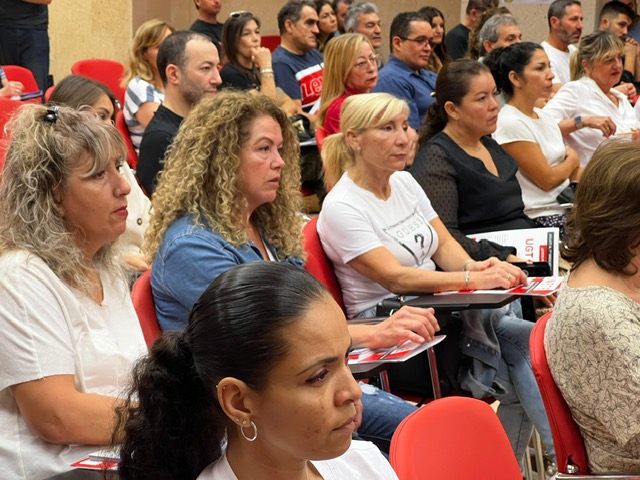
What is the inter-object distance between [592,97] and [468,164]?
1986mm

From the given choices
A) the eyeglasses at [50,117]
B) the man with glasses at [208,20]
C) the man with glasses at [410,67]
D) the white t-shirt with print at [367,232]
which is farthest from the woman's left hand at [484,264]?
the man with glasses at [208,20]

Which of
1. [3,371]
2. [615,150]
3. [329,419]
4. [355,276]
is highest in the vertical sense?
[615,150]

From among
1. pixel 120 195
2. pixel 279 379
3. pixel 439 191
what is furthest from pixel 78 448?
pixel 439 191

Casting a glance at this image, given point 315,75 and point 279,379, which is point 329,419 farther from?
point 315,75

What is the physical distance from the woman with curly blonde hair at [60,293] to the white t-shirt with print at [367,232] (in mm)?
1071

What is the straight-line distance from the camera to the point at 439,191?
12.4 ft

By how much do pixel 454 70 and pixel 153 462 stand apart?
307cm

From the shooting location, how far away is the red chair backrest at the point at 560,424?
2199mm

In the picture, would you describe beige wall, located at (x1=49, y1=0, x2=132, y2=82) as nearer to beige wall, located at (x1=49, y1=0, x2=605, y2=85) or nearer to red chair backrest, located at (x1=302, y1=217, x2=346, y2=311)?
beige wall, located at (x1=49, y1=0, x2=605, y2=85)

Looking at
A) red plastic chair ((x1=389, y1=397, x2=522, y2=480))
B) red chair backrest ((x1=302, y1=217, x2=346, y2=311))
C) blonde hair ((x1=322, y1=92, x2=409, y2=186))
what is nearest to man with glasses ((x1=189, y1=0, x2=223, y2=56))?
blonde hair ((x1=322, y1=92, x2=409, y2=186))

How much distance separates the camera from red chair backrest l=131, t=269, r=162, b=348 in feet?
8.11

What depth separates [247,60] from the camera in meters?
6.37

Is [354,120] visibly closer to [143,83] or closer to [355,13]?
[143,83]

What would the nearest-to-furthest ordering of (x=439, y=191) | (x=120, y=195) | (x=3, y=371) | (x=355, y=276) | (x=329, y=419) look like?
(x=329, y=419) < (x=3, y=371) < (x=120, y=195) < (x=355, y=276) < (x=439, y=191)
